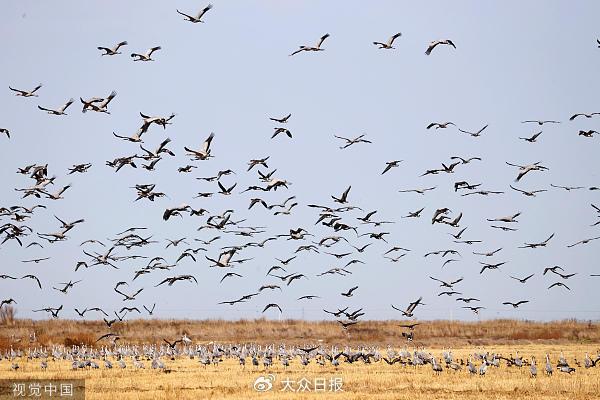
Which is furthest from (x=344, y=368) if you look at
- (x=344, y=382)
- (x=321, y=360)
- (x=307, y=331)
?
(x=307, y=331)

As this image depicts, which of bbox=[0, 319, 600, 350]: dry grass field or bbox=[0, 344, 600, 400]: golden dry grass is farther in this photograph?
bbox=[0, 319, 600, 350]: dry grass field

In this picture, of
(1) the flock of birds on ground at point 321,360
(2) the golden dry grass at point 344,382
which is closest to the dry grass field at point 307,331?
(1) the flock of birds on ground at point 321,360

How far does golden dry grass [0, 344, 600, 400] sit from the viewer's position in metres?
30.4

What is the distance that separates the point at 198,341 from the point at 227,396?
38.7 metres

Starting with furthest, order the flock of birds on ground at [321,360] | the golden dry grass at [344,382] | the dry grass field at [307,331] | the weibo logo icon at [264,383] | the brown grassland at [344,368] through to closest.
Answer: the dry grass field at [307,331] < the flock of birds on ground at [321,360] < the weibo logo icon at [264,383] < the brown grassland at [344,368] < the golden dry grass at [344,382]

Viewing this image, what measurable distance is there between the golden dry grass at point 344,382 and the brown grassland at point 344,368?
0.03 metres

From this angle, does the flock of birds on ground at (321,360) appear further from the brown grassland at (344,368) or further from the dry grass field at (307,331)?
the dry grass field at (307,331)

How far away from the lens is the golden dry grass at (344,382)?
3038cm

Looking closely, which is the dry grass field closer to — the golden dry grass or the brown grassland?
the brown grassland

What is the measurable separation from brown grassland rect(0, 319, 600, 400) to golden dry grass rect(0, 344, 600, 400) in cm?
3

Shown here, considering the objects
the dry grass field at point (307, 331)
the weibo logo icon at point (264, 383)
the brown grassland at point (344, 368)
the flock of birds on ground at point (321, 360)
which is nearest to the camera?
the brown grassland at point (344, 368)

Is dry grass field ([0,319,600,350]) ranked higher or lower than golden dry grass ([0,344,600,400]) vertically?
higher

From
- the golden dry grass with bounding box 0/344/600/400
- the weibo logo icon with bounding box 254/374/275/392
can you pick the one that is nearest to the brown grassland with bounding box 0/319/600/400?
the golden dry grass with bounding box 0/344/600/400

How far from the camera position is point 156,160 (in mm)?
34594
